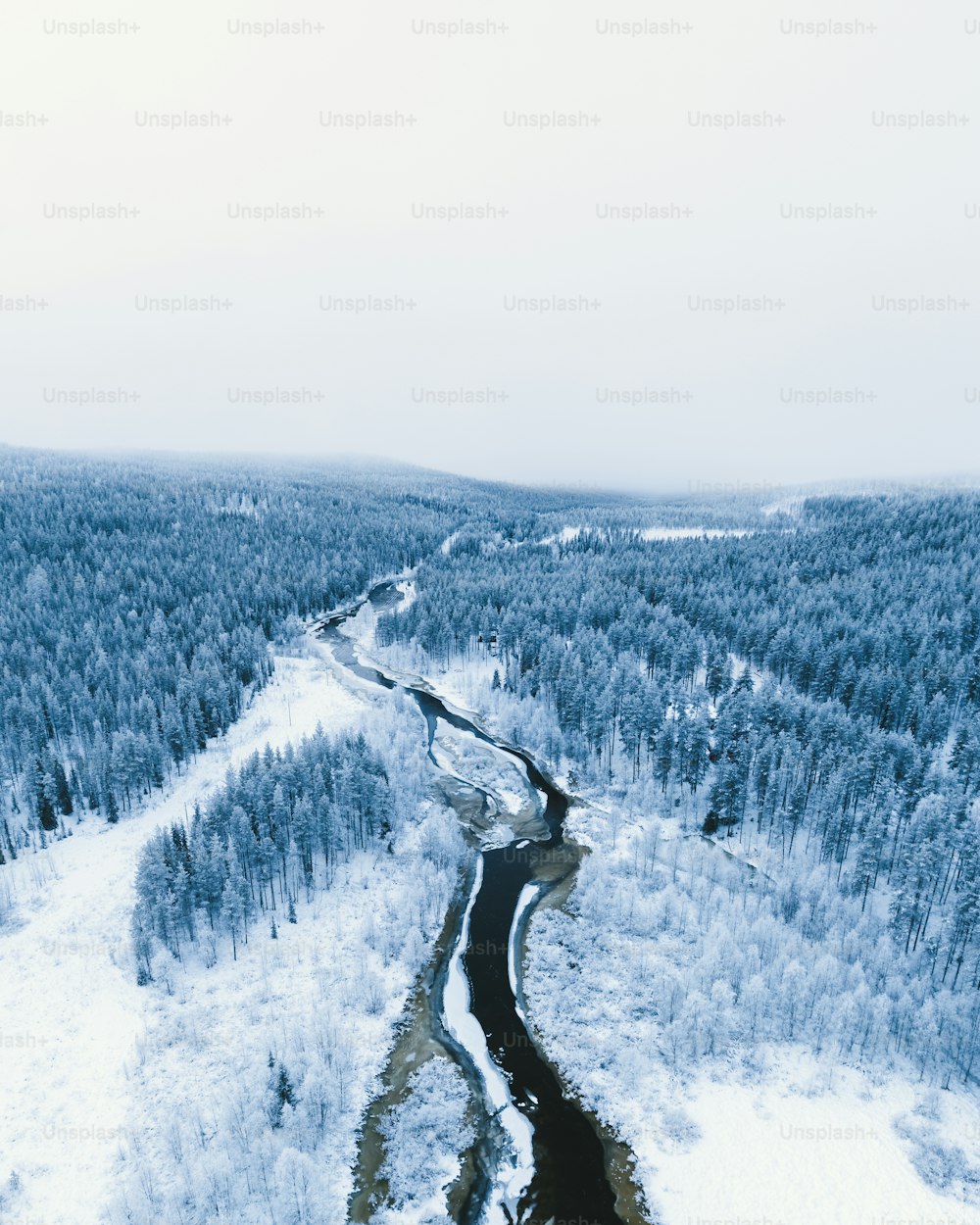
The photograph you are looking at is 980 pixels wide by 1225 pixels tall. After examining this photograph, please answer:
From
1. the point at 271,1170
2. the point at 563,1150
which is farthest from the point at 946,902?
the point at 271,1170

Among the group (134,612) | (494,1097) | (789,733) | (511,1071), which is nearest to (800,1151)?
(511,1071)

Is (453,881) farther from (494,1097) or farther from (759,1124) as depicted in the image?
(759,1124)

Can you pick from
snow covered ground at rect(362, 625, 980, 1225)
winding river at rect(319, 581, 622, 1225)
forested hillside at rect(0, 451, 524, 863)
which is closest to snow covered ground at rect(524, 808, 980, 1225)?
snow covered ground at rect(362, 625, 980, 1225)

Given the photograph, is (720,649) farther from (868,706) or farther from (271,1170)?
(271,1170)

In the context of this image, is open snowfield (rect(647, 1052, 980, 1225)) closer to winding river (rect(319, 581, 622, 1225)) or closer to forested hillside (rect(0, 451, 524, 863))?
winding river (rect(319, 581, 622, 1225))

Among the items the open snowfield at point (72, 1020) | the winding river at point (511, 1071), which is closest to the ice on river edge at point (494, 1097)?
the winding river at point (511, 1071)

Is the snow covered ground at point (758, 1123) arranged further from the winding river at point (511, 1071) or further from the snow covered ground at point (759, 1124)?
the winding river at point (511, 1071)

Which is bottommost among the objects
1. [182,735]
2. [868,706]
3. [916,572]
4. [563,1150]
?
[563,1150]
